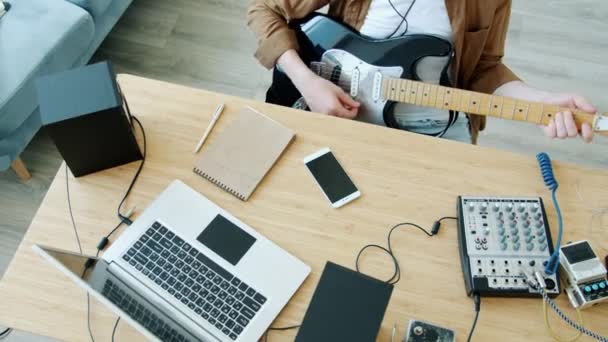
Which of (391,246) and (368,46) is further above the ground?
(368,46)

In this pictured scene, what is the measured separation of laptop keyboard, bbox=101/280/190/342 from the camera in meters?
0.85

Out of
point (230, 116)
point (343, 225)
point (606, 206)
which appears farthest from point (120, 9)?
point (606, 206)

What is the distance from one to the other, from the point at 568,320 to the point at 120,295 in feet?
2.47

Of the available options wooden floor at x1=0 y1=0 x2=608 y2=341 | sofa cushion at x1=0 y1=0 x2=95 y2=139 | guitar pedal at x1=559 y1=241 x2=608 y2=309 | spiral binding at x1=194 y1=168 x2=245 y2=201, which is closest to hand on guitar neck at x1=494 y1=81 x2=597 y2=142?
guitar pedal at x1=559 y1=241 x2=608 y2=309

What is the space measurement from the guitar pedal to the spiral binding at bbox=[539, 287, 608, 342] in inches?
1.1

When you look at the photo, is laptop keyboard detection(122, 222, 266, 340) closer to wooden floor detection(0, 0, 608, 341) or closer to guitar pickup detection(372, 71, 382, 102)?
guitar pickup detection(372, 71, 382, 102)

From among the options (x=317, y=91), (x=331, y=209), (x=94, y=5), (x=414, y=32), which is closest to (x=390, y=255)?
(x=331, y=209)

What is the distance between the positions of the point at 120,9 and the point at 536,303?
1661mm

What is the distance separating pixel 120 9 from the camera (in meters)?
1.92

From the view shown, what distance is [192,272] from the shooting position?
3.09 ft

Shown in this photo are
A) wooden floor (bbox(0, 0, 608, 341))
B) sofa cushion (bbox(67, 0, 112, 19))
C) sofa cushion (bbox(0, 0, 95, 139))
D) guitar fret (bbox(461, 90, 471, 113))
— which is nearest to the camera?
guitar fret (bbox(461, 90, 471, 113))

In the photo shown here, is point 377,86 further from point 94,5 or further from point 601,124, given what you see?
point 94,5

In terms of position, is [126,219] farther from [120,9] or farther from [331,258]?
[120,9]

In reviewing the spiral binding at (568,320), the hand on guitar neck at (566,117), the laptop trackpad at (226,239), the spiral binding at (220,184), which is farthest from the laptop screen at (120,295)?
the hand on guitar neck at (566,117)
